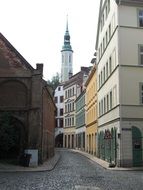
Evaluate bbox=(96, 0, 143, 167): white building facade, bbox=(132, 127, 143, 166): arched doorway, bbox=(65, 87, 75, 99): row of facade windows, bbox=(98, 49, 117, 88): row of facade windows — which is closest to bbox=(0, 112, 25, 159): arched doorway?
bbox=(96, 0, 143, 167): white building facade

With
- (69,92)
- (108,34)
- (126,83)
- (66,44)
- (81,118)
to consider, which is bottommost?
(126,83)

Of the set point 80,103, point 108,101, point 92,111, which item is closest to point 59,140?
point 80,103

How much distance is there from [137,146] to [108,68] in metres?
8.98

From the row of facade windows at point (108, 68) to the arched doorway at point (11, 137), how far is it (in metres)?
9.12

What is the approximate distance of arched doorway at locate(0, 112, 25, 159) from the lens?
31703mm

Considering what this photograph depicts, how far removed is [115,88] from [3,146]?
10.0 meters

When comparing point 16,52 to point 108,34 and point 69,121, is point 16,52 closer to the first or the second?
point 108,34

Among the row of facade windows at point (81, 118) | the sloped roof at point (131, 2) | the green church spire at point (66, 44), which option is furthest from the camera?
the green church spire at point (66, 44)

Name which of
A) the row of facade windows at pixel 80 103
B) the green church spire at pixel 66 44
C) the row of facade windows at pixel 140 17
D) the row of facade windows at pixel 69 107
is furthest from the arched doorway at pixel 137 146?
the green church spire at pixel 66 44

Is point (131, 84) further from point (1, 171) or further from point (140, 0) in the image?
point (1, 171)

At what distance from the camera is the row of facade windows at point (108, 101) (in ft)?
115

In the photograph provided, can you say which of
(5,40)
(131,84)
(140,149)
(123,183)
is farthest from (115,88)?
(123,183)

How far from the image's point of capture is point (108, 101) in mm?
39156

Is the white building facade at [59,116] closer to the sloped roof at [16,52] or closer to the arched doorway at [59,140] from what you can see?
the arched doorway at [59,140]
